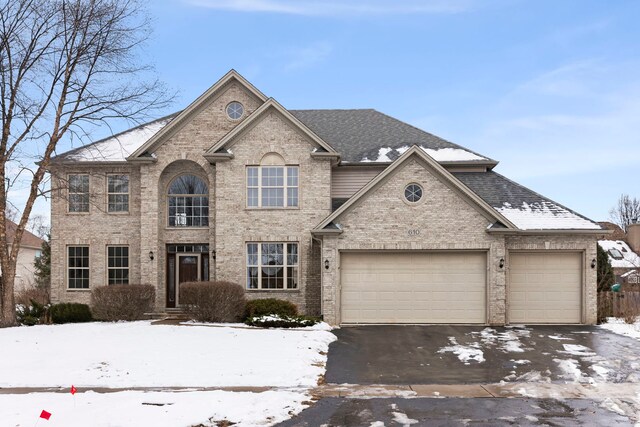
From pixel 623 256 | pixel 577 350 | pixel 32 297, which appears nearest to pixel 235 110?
pixel 32 297

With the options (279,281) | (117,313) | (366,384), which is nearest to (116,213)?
(117,313)

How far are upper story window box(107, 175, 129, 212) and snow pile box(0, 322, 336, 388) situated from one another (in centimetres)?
688

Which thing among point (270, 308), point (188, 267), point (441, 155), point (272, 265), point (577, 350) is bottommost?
point (577, 350)

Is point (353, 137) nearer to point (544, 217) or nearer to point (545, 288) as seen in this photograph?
point (544, 217)

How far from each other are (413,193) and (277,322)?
6303mm

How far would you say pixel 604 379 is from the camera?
39.0ft

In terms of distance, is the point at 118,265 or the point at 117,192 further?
the point at 117,192

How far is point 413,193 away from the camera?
20000 mm

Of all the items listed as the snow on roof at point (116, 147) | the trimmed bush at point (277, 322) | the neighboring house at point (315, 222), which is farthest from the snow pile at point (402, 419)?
the snow on roof at point (116, 147)

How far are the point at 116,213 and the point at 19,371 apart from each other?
11.8 m

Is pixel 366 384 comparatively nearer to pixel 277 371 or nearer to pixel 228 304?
pixel 277 371

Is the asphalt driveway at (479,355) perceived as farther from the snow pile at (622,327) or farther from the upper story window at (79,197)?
the upper story window at (79,197)

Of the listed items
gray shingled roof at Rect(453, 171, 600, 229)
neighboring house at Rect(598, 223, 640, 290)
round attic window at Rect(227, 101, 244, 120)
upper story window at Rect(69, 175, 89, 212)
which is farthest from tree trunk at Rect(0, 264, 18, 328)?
neighboring house at Rect(598, 223, 640, 290)

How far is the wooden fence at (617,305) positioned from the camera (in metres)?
20.9
